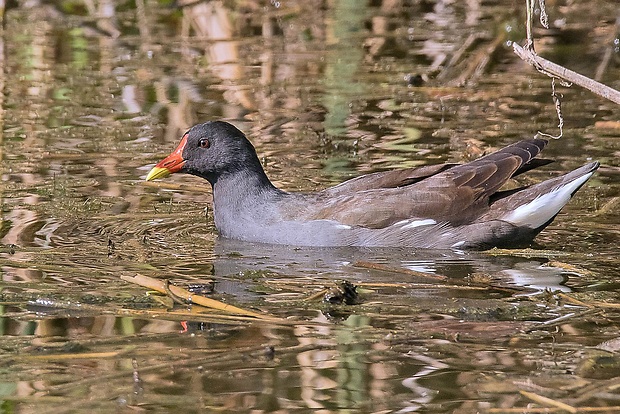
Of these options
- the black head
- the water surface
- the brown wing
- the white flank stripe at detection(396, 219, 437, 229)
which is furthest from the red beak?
the white flank stripe at detection(396, 219, 437, 229)

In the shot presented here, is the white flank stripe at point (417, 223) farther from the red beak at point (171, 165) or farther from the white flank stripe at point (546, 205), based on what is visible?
the red beak at point (171, 165)

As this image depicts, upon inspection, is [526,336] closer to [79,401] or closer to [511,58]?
[79,401]

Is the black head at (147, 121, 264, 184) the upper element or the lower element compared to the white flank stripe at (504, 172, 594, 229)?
upper

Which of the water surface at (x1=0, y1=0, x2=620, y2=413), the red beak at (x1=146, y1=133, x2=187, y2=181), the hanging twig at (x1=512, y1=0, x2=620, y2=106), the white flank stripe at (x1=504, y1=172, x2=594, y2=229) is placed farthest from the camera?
the red beak at (x1=146, y1=133, x2=187, y2=181)

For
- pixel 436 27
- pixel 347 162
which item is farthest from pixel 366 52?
pixel 347 162

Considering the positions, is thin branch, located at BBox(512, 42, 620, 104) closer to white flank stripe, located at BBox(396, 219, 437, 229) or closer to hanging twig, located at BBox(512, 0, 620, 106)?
hanging twig, located at BBox(512, 0, 620, 106)

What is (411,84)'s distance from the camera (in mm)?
9758

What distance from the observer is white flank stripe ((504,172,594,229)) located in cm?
602

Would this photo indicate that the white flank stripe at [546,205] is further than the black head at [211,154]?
No

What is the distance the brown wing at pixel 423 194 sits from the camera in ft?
19.8

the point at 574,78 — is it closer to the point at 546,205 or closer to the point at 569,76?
the point at 569,76

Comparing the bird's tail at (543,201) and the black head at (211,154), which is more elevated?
the black head at (211,154)

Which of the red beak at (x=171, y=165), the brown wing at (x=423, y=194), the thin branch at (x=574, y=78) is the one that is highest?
the thin branch at (x=574, y=78)

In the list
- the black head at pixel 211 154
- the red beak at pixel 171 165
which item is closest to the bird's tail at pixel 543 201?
the black head at pixel 211 154
